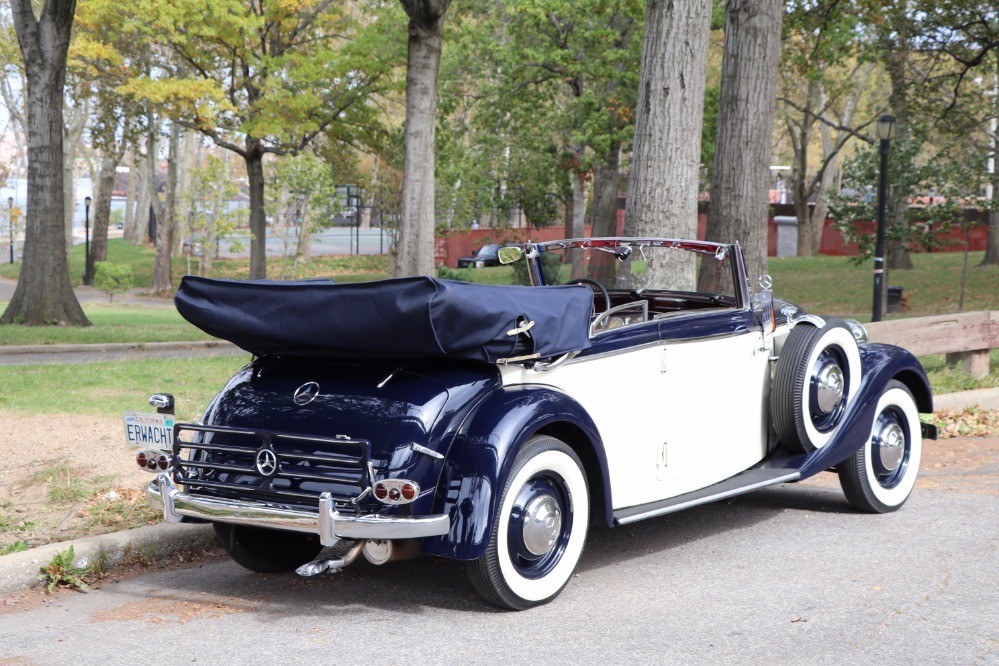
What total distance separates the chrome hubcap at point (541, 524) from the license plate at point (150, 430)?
1.66 m

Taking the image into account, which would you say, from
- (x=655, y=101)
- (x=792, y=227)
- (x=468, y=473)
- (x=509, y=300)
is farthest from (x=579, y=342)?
(x=792, y=227)

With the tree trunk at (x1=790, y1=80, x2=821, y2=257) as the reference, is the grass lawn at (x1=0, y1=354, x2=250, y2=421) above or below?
below

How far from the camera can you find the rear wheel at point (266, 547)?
17.5 ft

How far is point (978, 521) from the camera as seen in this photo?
21.3 feet

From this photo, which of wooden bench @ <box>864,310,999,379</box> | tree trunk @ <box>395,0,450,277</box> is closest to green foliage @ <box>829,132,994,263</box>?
tree trunk @ <box>395,0,450,277</box>

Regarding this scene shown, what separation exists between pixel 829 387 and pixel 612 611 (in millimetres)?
2300

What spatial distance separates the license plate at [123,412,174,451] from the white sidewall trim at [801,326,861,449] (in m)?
3.43

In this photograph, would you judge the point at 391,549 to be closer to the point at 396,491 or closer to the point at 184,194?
the point at 396,491

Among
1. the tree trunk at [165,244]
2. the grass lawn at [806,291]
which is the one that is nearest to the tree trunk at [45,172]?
the grass lawn at [806,291]

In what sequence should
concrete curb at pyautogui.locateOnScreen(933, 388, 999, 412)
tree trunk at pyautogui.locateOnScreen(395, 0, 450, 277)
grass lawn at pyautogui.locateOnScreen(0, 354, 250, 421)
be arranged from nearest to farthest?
grass lawn at pyautogui.locateOnScreen(0, 354, 250, 421)
concrete curb at pyautogui.locateOnScreen(933, 388, 999, 412)
tree trunk at pyautogui.locateOnScreen(395, 0, 450, 277)

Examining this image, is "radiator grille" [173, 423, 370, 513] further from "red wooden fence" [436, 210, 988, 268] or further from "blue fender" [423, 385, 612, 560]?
"red wooden fence" [436, 210, 988, 268]

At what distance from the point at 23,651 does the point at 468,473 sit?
6.04ft

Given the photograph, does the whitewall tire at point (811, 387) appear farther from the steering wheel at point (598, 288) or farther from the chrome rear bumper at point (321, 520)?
the chrome rear bumper at point (321, 520)

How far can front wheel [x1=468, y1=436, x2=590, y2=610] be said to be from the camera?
4684 millimetres
